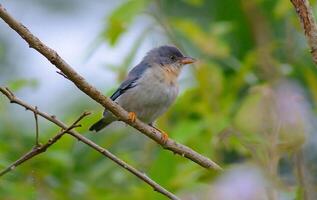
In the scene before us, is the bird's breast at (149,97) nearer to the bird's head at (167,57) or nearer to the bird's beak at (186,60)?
the bird's beak at (186,60)

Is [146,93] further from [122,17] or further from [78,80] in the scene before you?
[78,80]

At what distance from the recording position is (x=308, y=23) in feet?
6.47

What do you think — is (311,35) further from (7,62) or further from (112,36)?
(7,62)

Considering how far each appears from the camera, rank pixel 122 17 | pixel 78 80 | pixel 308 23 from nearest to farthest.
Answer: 1. pixel 308 23
2. pixel 78 80
3. pixel 122 17

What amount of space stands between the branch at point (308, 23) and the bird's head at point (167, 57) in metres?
2.67

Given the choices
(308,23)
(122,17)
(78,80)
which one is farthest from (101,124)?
(308,23)

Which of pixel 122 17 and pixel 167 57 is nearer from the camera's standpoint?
pixel 122 17

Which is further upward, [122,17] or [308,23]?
[308,23]

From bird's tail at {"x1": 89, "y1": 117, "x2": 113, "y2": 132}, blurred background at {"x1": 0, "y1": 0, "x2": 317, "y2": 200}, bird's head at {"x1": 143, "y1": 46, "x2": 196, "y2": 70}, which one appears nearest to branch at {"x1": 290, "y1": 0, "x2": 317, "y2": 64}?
blurred background at {"x1": 0, "y1": 0, "x2": 317, "y2": 200}

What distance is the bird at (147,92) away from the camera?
4.20 meters

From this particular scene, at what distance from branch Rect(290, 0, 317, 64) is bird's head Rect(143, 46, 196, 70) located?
8.76 feet

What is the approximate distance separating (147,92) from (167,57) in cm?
58

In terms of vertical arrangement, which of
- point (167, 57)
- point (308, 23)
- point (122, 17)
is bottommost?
point (167, 57)

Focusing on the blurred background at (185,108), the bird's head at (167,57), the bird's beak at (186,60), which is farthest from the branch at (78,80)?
the bird's head at (167,57)
